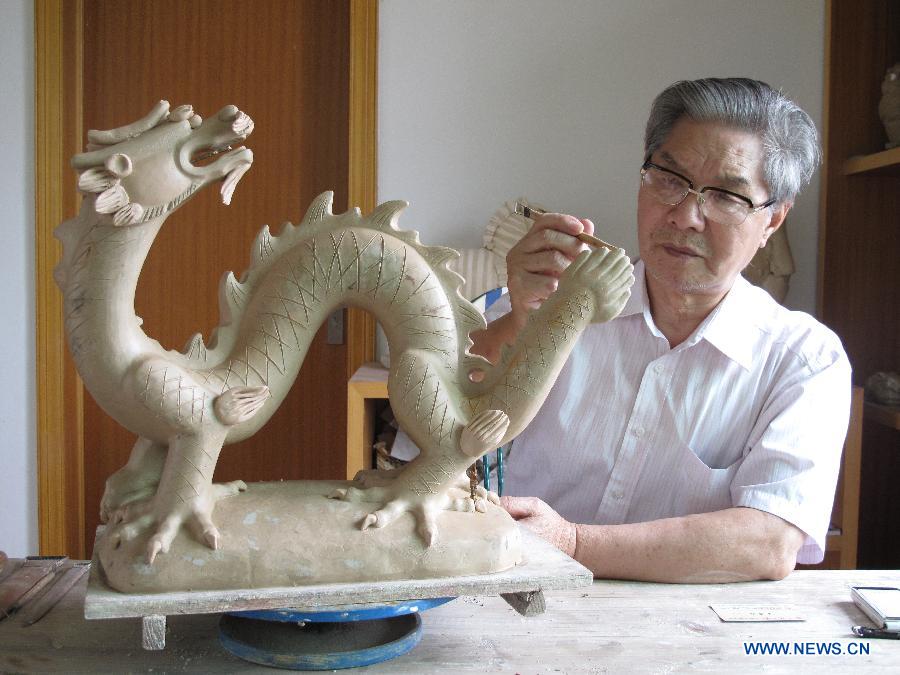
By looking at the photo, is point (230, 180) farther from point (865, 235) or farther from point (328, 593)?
point (865, 235)

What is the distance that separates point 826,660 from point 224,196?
0.86 m

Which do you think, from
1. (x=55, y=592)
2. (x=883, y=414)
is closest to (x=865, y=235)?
(x=883, y=414)

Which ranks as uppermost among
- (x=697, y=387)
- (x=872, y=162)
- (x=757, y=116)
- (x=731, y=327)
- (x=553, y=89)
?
(x=553, y=89)

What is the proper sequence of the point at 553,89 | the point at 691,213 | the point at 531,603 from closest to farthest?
1. the point at 531,603
2. the point at 691,213
3. the point at 553,89

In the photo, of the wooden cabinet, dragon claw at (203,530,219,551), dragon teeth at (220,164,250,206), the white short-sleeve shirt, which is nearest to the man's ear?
the white short-sleeve shirt

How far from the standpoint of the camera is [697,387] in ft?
5.12

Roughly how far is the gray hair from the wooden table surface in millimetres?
710

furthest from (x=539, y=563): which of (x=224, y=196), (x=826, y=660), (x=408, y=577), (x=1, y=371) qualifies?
(x=1, y=371)

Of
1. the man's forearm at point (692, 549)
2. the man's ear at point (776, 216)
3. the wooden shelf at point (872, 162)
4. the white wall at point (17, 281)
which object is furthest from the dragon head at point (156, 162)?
the wooden shelf at point (872, 162)

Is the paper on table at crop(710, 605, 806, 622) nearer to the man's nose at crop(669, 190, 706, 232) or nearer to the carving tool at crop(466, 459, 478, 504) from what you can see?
the carving tool at crop(466, 459, 478, 504)

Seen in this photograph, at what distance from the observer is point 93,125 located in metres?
2.91

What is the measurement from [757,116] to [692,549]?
0.71 m

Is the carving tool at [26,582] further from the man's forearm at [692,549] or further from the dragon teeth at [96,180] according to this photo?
the man's forearm at [692,549]

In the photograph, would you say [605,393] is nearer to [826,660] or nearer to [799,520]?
[799,520]
